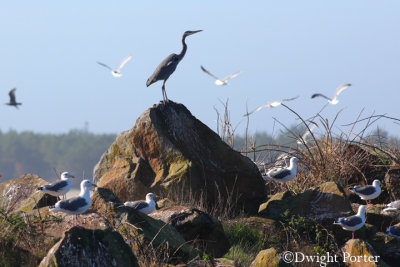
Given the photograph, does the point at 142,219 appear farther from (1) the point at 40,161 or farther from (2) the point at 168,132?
(1) the point at 40,161

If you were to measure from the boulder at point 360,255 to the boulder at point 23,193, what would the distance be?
502cm

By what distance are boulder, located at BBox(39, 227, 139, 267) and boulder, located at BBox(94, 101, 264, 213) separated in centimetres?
458

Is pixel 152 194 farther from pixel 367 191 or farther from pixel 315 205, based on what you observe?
pixel 367 191

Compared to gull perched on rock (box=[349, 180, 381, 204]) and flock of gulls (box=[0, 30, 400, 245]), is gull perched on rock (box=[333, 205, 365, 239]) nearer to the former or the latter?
flock of gulls (box=[0, 30, 400, 245])

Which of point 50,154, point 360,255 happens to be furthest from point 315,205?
point 50,154

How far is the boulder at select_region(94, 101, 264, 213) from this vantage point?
12430 millimetres

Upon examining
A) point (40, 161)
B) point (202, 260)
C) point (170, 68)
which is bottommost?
point (202, 260)

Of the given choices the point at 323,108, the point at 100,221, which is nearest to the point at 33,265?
the point at 100,221

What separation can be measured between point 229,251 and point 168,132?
3.11 metres

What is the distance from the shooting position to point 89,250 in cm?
743

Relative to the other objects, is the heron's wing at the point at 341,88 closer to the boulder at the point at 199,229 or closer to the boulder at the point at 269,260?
the boulder at the point at 199,229

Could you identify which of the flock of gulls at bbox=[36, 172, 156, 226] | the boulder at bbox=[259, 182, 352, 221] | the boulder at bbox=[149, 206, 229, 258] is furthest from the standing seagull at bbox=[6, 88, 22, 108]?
the boulder at bbox=[149, 206, 229, 258]

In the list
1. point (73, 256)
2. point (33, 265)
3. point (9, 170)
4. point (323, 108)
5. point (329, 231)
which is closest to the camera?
point (73, 256)

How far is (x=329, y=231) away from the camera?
453 inches
